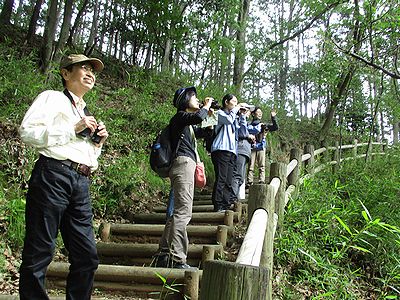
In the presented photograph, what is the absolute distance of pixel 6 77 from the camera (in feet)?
20.7

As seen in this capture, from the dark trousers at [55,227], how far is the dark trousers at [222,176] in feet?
9.20

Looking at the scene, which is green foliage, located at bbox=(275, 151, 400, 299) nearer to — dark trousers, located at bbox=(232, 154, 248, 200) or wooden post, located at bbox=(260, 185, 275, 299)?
wooden post, located at bbox=(260, 185, 275, 299)

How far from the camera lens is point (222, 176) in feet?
17.5

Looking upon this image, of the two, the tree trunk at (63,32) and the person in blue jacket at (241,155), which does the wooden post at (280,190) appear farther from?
the tree trunk at (63,32)

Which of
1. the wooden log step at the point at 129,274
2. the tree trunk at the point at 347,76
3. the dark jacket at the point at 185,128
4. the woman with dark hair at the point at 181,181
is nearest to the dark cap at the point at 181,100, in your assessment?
the woman with dark hair at the point at 181,181

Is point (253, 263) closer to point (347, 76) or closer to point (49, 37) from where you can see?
point (49, 37)

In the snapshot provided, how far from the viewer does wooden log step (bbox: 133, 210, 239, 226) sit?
504 centimetres

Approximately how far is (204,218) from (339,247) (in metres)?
1.75

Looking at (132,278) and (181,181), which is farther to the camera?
(181,181)

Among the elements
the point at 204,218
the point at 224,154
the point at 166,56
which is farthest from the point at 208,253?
the point at 166,56

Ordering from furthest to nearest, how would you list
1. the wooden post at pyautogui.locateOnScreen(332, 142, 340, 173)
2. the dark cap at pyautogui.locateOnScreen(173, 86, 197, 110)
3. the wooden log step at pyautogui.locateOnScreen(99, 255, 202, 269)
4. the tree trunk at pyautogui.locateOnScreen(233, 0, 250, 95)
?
the tree trunk at pyautogui.locateOnScreen(233, 0, 250, 95) < the wooden post at pyautogui.locateOnScreen(332, 142, 340, 173) < the wooden log step at pyautogui.locateOnScreen(99, 255, 202, 269) < the dark cap at pyautogui.locateOnScreen(173, 86, 197, 110)

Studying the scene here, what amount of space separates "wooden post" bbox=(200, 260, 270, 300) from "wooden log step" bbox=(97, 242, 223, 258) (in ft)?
9.84

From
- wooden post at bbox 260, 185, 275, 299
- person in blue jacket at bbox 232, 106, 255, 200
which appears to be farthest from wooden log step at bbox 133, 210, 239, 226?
wooden post at bbox 260, 185, 275, 299

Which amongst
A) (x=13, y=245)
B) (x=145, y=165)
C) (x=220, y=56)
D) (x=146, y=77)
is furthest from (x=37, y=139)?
(x=220, y=56)
